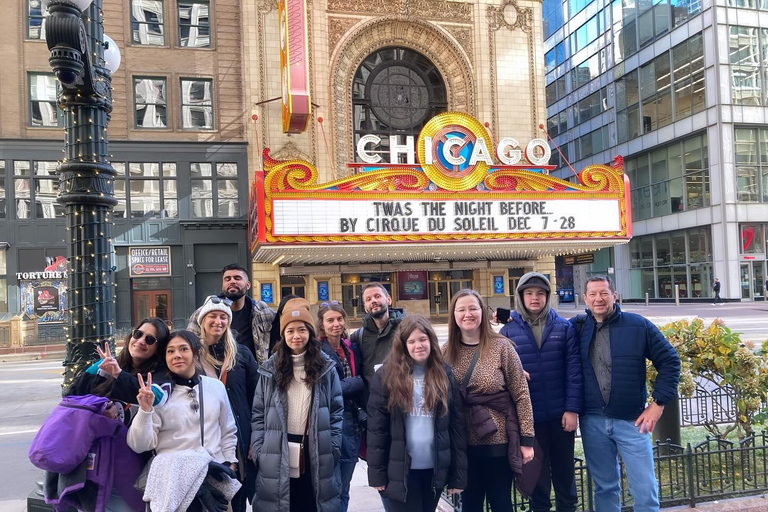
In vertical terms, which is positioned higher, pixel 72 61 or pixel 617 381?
pixel 72 61

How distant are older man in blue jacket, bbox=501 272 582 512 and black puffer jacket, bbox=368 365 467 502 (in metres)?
0.87

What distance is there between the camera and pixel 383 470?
3934mm

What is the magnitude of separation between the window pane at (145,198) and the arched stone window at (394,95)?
10.2 m

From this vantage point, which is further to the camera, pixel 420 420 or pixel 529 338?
pixel 529 338

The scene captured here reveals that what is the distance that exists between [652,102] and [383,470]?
143 feet

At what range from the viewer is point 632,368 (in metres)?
4.45

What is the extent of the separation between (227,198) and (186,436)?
24.1 meters

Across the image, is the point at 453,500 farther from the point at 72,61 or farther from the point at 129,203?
the point at 129,203

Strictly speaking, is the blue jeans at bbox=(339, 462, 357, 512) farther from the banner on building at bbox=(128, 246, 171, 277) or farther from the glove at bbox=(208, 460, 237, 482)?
the banner on building at bbox=(128, 246, 171, 277)

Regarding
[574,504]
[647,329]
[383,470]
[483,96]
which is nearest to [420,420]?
[383,470]

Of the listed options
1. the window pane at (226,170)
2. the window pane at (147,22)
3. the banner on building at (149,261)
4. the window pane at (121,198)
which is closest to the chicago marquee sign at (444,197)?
the window pane at (226,170)

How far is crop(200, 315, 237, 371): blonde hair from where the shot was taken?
435cm

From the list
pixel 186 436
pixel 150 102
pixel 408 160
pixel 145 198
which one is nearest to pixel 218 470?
pixel 186 436

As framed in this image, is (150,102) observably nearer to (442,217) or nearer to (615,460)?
(442,217)
